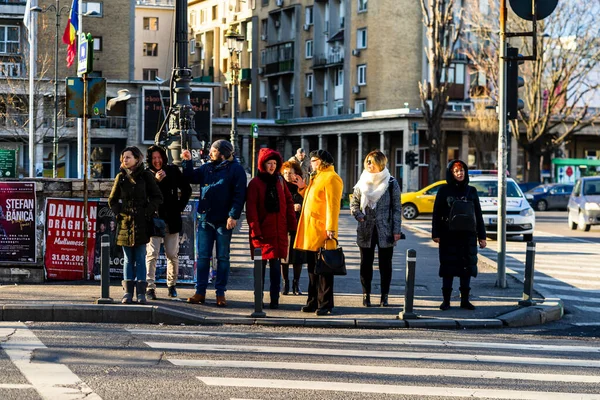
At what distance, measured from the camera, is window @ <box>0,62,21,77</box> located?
5816 centimetres

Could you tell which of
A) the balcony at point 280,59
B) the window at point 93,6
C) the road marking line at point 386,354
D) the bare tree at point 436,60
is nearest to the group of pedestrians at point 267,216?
the road marking line at point 386,354

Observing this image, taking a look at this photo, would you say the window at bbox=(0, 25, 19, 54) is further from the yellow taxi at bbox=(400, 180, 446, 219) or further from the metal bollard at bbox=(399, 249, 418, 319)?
the metal bollard at bbox=(399, 249, 418, 319)

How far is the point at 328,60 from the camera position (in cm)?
7169

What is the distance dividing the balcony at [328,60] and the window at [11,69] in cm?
2050

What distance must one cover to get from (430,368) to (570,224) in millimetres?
27446

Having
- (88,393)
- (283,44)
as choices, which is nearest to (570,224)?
(88,393)

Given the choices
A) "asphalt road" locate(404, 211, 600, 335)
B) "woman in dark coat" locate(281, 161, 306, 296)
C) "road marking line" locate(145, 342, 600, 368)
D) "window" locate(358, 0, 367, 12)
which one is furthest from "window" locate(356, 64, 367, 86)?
"road marking line" locate(145, 342, 600, 368)

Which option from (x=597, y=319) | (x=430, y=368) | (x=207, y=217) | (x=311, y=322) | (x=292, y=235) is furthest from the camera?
(x=292, y=235)

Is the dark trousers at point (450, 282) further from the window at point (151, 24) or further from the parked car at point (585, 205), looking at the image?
the window at point (151, 24)

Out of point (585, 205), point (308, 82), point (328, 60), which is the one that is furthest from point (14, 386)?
point (308, 82)

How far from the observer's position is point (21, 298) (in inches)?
477

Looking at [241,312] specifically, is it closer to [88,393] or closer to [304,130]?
[88,393]

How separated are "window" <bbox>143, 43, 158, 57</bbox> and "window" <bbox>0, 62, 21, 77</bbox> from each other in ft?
77.3

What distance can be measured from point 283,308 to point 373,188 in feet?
5.86
